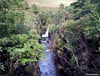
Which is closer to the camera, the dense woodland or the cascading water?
the dense woodland

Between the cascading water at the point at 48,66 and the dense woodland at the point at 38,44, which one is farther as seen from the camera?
the cascading water at the point at 48,66

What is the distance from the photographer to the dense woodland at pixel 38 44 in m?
16.4

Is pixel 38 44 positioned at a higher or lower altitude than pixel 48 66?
higher

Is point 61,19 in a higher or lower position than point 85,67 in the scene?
higher

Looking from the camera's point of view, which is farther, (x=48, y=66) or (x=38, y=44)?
(x=48, y=66)

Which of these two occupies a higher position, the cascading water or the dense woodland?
the dense woodland

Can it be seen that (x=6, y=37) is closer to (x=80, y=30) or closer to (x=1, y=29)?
(x=1, y=29)

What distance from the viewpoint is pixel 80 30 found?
19.8 m

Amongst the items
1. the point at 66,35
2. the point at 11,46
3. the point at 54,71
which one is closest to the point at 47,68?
the point at 54,71

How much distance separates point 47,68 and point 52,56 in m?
2.48

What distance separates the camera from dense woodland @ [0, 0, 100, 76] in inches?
645

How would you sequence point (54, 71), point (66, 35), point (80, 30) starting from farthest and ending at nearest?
point (54, 71) < point (66, 35) < point (80, 30)

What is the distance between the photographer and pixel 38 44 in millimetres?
17594

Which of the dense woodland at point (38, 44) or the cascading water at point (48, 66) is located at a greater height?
the dense woodland at point (38, 44)
